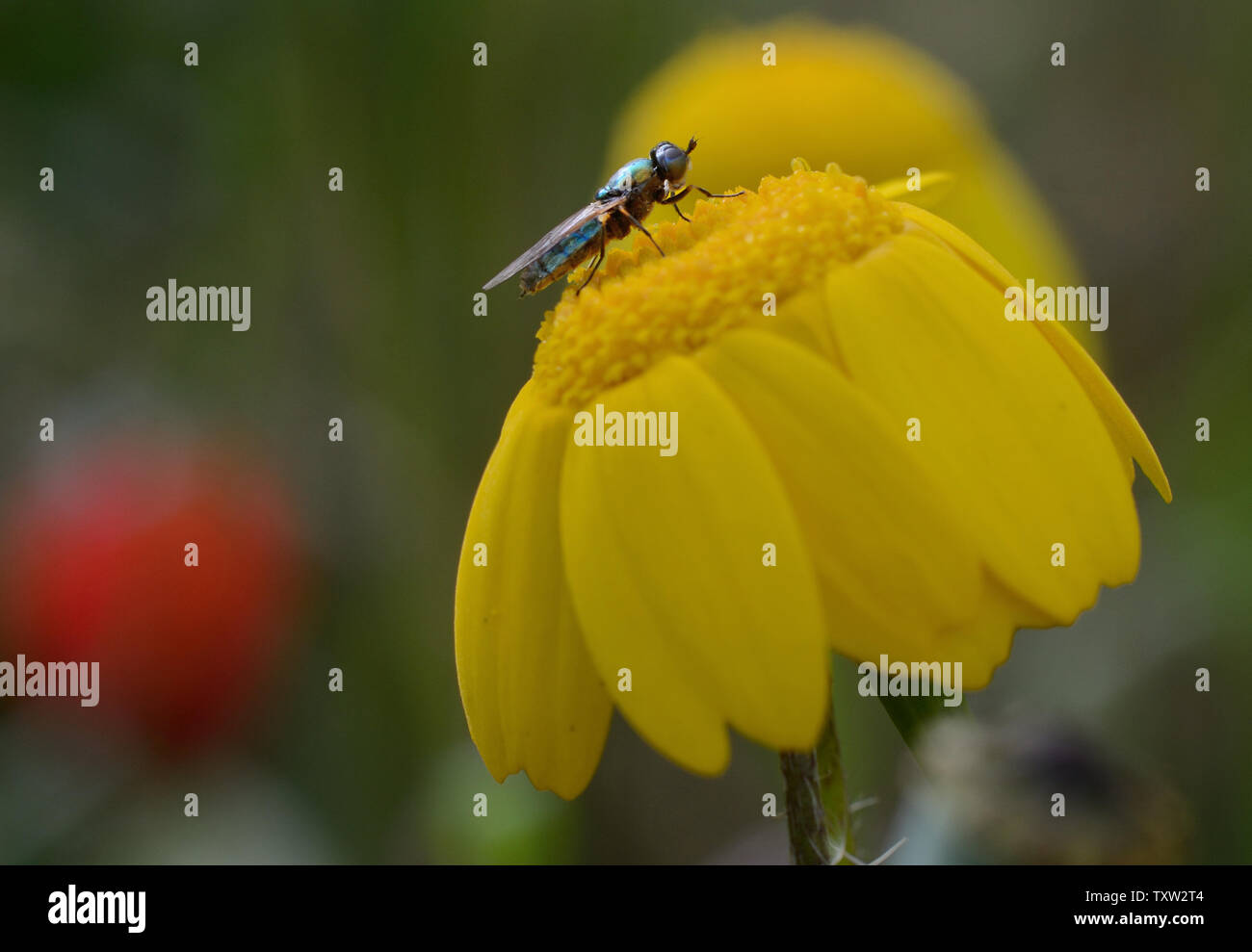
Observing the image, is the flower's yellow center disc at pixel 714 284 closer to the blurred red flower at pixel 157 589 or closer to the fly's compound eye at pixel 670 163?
the fly's compound eye at pixel 670 163

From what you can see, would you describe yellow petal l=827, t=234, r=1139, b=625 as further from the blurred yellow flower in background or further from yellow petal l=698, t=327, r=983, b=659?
the blurred yellow flower in background

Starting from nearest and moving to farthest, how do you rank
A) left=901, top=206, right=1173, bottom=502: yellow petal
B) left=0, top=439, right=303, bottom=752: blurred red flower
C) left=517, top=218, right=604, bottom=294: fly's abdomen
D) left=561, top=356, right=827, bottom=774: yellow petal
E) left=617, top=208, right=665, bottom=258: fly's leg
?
left=561, top=356, right=827, bottom=774: yellow petal, left=901, top=206, right=1173, bottom=502: yellow petal, left=617, top=208, right=665, bottom=258: fly's leg, left=517, top=218, right=604, bottom=294: fly's abdomen, left=0, top=439, right=303, bottom=752: blurred red flower

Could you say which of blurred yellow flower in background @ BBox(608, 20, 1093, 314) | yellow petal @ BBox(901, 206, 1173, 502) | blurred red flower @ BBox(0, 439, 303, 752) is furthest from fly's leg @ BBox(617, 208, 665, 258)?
blurred red flower @ BBox(0, 439, 303, 752)

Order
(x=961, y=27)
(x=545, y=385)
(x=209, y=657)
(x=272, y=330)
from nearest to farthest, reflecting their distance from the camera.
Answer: (x=545, y=385) < (x=209, y=657) < (x=272, y=330) < (x=961, y=27)

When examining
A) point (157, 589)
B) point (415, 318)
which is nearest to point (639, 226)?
point (157, 589)

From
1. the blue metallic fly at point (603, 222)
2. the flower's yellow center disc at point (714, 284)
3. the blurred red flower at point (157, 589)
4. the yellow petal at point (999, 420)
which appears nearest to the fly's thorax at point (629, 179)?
the blue metallic fly at point (603, 222)

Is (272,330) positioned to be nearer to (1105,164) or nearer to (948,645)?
(1105,164)

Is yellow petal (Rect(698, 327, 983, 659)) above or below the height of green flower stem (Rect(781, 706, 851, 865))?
above

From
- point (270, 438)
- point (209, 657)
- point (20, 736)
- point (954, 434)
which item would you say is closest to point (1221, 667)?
point (954, 434)

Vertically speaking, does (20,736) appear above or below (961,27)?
below
